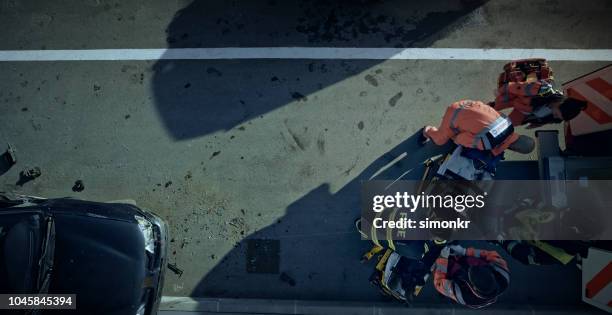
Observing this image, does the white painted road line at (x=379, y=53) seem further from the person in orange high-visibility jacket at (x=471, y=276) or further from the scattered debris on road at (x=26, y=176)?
the person in orange high-visibility jacket at (x=471, y=276)

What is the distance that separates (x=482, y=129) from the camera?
439cm

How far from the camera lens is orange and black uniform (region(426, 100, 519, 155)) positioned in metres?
4.38

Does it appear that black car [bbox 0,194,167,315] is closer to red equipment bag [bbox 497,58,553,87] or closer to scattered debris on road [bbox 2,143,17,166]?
scattered debris on road [bbox 2,143,17,166]

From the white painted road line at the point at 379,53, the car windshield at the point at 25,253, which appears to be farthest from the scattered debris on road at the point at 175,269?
the white painted road line at the point at 379,53

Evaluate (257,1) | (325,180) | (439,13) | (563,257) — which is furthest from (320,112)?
(563,257)

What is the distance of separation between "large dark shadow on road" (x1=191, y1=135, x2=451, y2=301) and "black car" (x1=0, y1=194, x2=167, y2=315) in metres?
1.26

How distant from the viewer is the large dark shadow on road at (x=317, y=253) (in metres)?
5.61

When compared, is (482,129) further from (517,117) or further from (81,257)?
(81,257)

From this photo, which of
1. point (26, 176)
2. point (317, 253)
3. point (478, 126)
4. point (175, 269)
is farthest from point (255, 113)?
point (26, 176)

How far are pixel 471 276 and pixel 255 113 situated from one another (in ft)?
12.4

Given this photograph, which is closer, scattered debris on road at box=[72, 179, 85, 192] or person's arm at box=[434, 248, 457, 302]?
person's arm at box=[434, 248, 457, 302]

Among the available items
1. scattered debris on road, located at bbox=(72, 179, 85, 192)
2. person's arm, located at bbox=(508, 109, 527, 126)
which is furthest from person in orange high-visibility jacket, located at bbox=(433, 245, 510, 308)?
scattered debris on road, located at bbox=(72, 179, 85, 192)

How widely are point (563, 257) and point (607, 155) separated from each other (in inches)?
76.3

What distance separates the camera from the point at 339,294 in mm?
5590
